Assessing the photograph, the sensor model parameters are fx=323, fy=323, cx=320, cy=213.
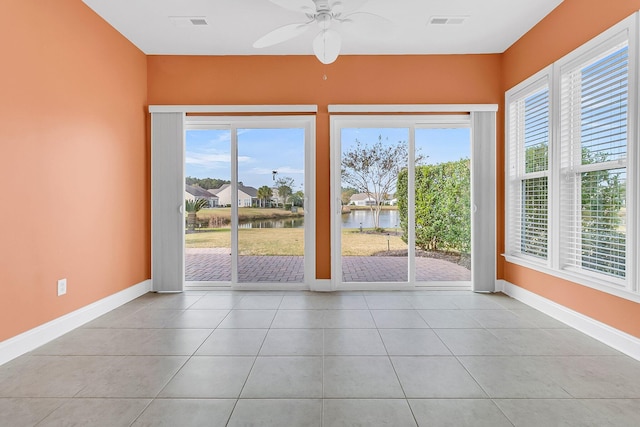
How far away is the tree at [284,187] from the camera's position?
4066 mm

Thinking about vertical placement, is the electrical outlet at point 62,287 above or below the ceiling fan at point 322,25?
below

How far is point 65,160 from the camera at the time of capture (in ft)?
9.08

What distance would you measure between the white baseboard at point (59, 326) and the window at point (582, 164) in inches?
172

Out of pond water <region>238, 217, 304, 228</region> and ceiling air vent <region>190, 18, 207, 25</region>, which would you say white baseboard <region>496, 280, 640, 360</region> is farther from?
ceiling air vent <region>190, 18, 207, 25</region>

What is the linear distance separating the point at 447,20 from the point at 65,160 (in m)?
3.79

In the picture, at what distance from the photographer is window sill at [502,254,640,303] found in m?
2.32

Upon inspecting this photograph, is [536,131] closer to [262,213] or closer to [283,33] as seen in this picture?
[283,33]

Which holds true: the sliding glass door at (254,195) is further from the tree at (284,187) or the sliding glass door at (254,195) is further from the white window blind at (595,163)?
the white window blind at (595,163)

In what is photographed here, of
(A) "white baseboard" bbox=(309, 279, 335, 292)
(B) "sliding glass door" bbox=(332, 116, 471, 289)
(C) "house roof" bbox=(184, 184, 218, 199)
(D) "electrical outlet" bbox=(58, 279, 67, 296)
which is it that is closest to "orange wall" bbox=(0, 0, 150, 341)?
(D) "electrical outlet" bbox=(58, 279, 67, 296)

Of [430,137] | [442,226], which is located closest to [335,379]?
[442,226]

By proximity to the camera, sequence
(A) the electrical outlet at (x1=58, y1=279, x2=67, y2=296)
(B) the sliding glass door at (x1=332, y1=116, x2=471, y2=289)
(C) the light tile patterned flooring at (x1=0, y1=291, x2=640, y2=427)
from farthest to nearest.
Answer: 1. (B) the sliding glass door at (x1=332, y1=116, x2=471, y2=289)
2. (A) the electrical outlet at (x1=58, y1=279, x2=67, y2=296)
3. (C) the light tile patterned flooring at (x1=0, y1=291, x2=640, y2=427)

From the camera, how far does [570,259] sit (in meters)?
2.93

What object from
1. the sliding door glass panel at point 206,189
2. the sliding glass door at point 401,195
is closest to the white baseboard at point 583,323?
the sliding glass door at point 401,195

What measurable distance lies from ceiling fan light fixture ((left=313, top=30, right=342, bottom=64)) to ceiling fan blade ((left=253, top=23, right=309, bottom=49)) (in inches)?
5.6
